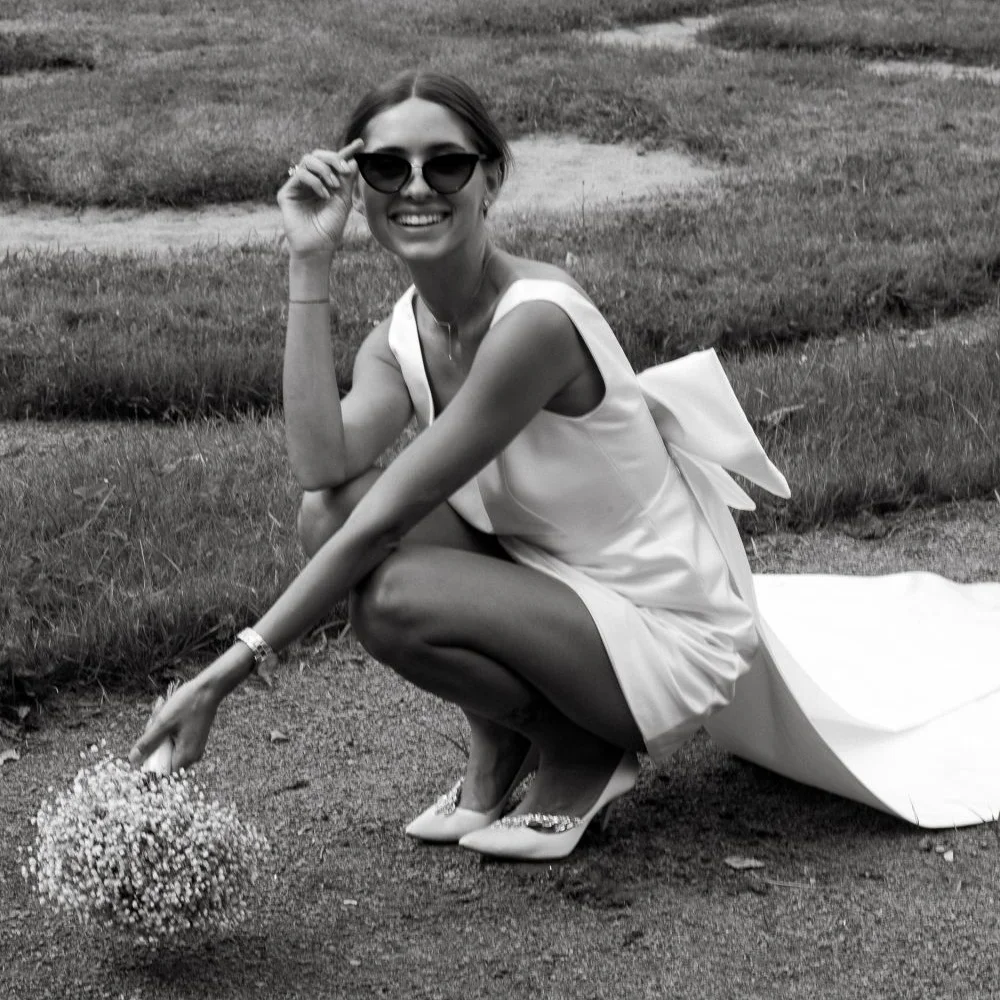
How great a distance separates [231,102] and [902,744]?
26.3 ft

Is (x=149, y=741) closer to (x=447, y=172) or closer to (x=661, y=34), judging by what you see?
(x=447, y=172)

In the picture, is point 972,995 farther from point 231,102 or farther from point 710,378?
point 231,102

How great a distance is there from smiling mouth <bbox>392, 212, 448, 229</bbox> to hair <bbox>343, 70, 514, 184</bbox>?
0.49 ft

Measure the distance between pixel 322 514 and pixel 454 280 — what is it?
19.1 inches

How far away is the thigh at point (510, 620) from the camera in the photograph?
2.85 m

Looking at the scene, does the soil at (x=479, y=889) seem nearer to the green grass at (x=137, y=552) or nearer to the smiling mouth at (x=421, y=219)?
the green grass at (x=137, y=552)

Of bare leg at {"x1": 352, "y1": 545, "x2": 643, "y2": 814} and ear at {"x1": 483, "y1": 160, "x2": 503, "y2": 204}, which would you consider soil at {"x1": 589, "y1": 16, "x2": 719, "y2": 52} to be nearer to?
ear at {"x1": 483, "y1": 160, "x2": 503, "y2": 204}

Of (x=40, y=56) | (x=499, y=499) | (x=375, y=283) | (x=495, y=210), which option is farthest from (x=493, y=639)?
(x=40, y=56)

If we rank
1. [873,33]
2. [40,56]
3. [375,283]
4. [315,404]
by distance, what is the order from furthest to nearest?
[873,33], [40,56], [375,283], [315,404]

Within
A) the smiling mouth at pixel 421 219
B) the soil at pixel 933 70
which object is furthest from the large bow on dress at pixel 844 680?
the soil at pixel 933 70

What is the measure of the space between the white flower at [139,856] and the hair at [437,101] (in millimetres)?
1195

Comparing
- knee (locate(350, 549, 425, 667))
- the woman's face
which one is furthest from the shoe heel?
the woman's face

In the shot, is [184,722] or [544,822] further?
[544,822]

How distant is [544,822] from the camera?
3078mm
